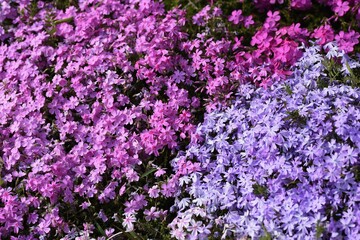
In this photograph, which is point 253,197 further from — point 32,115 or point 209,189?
point 32,115

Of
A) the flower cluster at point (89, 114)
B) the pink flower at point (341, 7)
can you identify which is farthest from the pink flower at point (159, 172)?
the pink flower at point (341, 7)

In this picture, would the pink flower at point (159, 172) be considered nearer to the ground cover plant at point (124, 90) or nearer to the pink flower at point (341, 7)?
the ground cover plant at point (124, 90)

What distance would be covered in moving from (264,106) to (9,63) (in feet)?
6.90

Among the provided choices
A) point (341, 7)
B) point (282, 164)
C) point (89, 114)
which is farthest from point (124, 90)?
point (341, 7)

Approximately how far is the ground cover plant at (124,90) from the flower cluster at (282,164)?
0.08 m

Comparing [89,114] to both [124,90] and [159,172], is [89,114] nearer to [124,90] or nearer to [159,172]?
[124,90]

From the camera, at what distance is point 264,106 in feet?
12.9

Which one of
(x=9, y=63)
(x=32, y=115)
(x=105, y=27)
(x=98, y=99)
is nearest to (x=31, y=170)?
(x=32, y=115)

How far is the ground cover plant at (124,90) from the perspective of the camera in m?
3.96

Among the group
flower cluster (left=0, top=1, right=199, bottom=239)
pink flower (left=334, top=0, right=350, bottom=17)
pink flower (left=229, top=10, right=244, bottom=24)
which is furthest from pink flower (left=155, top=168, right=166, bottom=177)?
pink flower (left=334, top=0, right=350, bottom=17)

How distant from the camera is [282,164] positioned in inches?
141

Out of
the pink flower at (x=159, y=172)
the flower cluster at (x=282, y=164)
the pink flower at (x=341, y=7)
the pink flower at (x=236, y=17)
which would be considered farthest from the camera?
the pink flower at (x=236, y=17)

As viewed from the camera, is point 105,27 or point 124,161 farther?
point 105,27

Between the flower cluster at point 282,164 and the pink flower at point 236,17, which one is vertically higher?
the pink flower at point 236,17
